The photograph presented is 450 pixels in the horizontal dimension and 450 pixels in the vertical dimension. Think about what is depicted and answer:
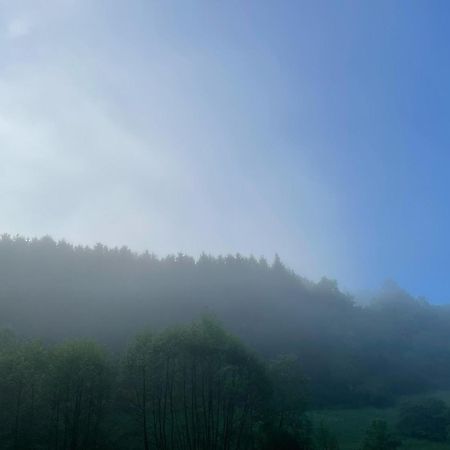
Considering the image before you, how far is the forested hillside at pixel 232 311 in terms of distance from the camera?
10344 cm

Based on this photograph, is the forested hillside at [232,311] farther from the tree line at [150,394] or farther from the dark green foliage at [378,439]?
the dark green foliage at [378,439]

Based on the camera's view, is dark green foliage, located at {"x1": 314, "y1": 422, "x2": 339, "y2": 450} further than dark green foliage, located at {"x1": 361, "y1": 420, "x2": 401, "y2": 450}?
Yes

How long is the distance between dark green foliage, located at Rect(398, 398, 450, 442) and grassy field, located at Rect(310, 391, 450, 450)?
251cm

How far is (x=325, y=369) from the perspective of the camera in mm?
116375

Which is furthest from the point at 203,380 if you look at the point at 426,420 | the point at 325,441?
the point at 426,420

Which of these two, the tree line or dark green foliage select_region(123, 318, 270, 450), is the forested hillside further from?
dark green foliage select_region(123, 318, 270, 450)

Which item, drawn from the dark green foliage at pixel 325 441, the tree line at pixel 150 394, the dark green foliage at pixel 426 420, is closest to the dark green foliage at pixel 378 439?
the dark green foliage at pixel 325 441

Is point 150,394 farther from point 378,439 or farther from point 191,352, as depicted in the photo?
point 378,439

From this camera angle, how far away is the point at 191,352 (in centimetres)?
5356

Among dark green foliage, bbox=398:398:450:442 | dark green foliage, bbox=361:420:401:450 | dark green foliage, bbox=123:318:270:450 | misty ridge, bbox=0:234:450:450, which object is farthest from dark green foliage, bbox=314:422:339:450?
dark green foliage, bbox=398:398:450:442

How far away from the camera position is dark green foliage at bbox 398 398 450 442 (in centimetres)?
8306

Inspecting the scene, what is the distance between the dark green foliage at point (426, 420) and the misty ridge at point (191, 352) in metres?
0.41

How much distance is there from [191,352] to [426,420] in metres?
53.9

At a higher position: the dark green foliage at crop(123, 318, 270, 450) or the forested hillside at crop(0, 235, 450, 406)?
the forested hillside at crop(0, 235, 450, 406)
